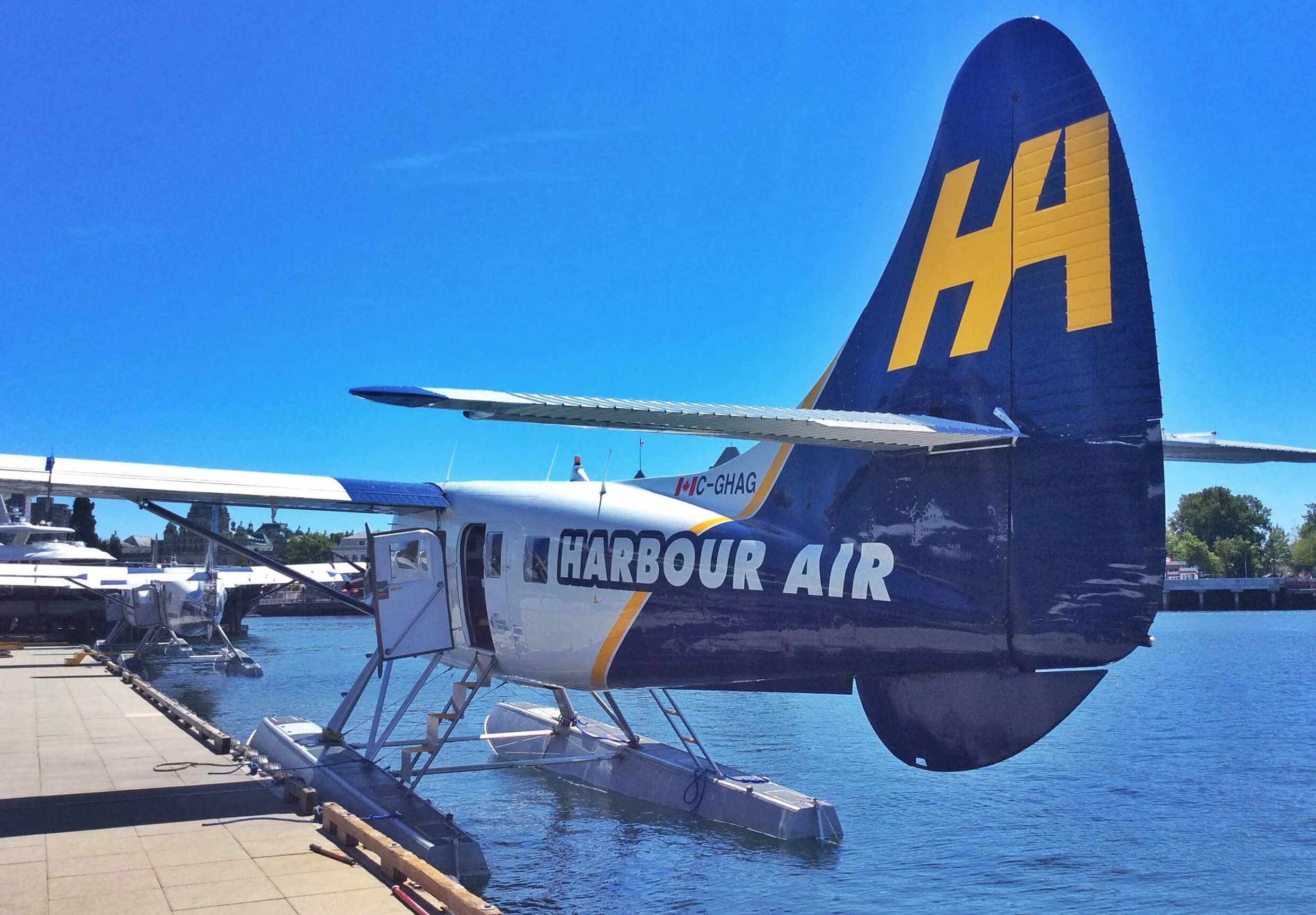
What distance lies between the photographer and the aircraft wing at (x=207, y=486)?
9.62 m

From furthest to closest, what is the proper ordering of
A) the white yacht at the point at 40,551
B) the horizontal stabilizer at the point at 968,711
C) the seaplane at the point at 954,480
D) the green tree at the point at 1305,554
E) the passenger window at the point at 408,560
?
the green tree at the point at 1305,554 < the white yacht at the point at 40,551 < the passenger window at the point at 408,560 < the horizontal stabilizer at the point at 968,711 < the seaplane at the point at 954,480

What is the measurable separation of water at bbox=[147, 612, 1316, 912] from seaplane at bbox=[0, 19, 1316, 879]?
8.56 feet

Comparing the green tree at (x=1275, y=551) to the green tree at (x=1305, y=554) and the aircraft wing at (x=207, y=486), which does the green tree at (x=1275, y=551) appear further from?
the aircraft wing at (x=207, y=486)

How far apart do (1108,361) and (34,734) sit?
15.9m

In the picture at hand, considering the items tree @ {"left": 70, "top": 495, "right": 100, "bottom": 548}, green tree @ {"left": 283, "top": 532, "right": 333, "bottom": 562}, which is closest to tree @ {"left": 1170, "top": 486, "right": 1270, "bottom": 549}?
green tree @ {"left": 283, "top": 532, "right": 333, "bottom": 562}

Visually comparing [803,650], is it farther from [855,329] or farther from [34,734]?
[34,734]

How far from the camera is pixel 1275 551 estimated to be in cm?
13138

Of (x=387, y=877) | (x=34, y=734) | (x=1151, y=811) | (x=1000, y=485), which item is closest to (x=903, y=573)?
(x=1000, y=485)

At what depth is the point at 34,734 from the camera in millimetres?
14938

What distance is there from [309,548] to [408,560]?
370 feet

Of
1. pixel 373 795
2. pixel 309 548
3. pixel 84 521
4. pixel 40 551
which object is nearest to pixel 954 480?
pixel 373 795

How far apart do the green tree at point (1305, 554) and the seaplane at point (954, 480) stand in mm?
140078

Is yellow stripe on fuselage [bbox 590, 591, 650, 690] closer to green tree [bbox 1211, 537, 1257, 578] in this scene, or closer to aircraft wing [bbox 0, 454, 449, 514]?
aircraft wing [bbox 0, 454, 449, 514]

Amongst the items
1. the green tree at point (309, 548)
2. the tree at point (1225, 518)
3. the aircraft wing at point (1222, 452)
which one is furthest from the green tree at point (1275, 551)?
the aircraft wing at point (1222, 452)
